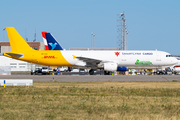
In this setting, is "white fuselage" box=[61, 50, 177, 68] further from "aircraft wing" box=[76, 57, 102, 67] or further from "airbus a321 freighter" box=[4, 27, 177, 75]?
"aircraft wing" box=[76, 57, 102, 67]

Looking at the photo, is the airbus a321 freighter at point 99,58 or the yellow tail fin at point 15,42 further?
the yellow tail fin at point 15,42

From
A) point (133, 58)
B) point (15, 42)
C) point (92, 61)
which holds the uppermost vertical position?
point (15, 42)

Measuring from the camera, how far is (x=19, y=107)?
1284cm

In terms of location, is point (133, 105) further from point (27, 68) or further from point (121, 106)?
point (27, 68)

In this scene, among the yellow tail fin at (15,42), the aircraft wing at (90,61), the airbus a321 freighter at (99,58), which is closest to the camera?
the aircraft wing at (90,61)

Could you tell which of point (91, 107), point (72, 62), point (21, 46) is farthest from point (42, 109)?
point (21, 46)

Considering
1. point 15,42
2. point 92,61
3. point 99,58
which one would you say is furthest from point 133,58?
point 15,42

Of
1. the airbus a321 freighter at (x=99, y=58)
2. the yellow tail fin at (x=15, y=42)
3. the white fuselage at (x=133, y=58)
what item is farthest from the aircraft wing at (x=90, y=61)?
the yellow tail fin at (x=15, y=42)

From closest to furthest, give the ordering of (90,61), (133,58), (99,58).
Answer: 1. (90,61)
2. (133,58)
3. (99,58)

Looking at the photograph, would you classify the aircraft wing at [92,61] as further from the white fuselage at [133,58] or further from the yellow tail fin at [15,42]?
the yellow tail fin at [15,42]

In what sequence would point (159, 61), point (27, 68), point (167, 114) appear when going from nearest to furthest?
point (167, 114) → point (159, 61) → point (27, 68)

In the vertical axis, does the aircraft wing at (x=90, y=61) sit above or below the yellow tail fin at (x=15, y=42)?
below

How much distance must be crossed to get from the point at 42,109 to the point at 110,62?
35.9 meters

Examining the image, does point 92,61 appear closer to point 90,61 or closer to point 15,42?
point 90,61
